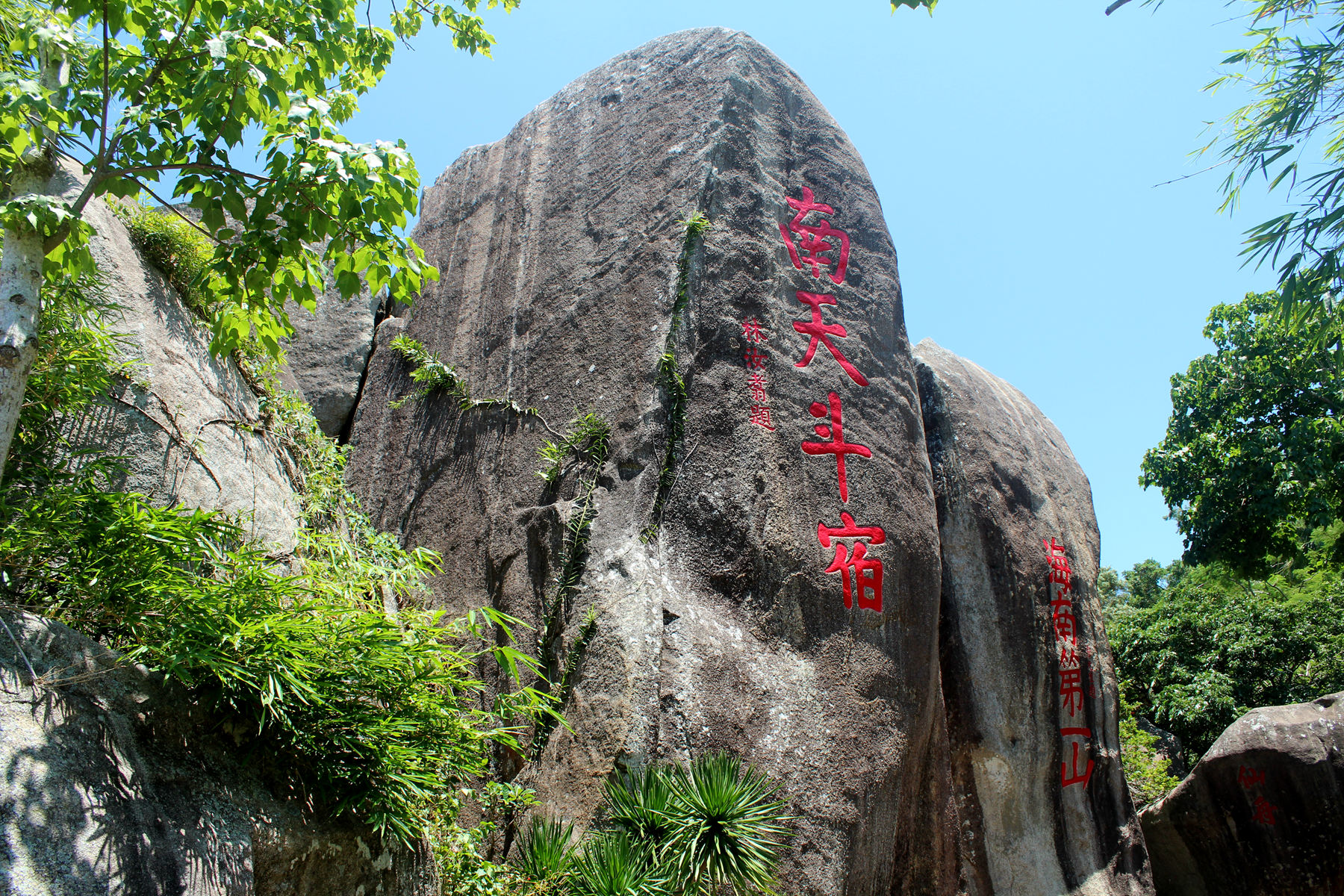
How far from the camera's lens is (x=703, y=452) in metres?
4.32

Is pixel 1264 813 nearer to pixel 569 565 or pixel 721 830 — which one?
pixel 721 830

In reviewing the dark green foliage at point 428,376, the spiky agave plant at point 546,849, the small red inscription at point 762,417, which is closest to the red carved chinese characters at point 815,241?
the small red inscription at point 762,417

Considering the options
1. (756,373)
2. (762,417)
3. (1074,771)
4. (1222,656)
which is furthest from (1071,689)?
(1222,656)

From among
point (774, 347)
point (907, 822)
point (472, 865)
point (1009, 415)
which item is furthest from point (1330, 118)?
point (472, 865)

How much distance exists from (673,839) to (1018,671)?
3.49m

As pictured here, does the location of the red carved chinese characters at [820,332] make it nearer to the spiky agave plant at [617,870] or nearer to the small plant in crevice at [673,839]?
the small plant in crevice at [673,839]

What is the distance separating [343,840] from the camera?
261 cm

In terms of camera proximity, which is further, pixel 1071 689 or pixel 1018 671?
pixel 1071 689

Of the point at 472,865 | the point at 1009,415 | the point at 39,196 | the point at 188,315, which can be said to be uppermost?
the point at 1009,415

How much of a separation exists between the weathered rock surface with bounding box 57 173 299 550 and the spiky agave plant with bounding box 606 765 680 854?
1793mm

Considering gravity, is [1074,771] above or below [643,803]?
above

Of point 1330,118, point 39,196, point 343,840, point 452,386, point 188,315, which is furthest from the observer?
point 1330,118

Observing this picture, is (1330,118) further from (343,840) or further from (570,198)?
(343,840)

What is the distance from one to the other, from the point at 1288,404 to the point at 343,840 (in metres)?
13.9
